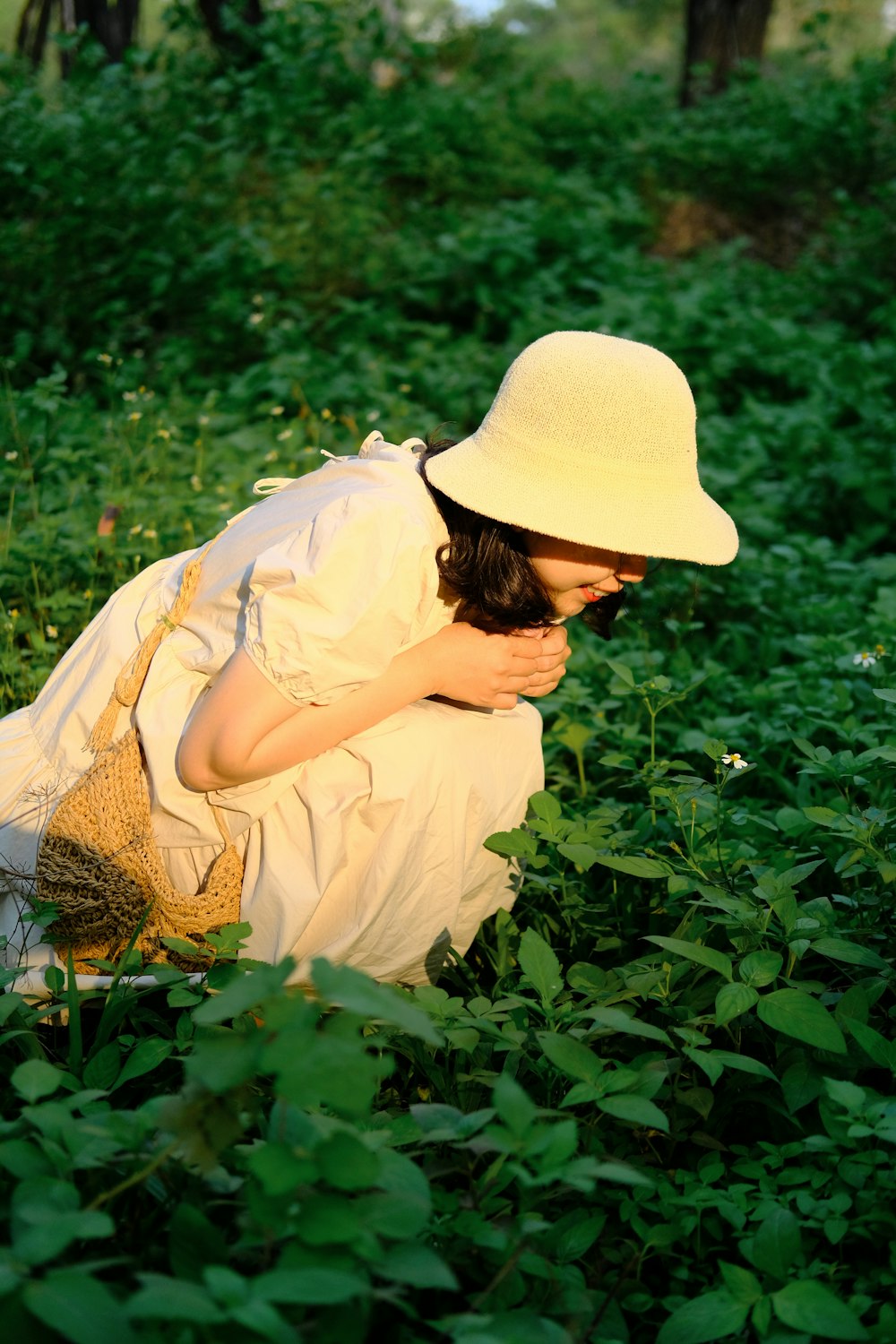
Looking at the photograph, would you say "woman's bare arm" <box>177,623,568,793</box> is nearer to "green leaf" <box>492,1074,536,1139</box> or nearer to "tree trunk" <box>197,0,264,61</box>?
"green leaf" <box>492,1074,536,1139</box>

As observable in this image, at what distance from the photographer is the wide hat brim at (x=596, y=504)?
5.99ft

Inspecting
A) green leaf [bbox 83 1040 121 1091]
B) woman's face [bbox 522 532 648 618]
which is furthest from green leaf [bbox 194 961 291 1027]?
woman's face [bbox 522 532 648 618]

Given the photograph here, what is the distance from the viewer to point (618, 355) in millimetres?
1838

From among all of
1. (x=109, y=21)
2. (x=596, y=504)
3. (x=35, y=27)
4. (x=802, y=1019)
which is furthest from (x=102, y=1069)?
(x=35, y=27)

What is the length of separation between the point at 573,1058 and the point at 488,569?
0.74m

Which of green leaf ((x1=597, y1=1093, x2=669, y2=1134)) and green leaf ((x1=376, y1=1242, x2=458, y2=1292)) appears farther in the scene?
green leaf ((x1=597, y1=1093, x2=669, y2=1134))

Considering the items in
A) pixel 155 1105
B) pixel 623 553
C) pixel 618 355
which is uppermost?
pixel 618 355

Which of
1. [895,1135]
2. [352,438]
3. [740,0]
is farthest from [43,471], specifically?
[740,0]

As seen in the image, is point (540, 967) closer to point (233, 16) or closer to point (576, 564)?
point (576, 564)

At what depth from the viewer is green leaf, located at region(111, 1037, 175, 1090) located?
167 centimetres

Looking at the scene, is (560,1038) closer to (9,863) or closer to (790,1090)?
(790,1090)

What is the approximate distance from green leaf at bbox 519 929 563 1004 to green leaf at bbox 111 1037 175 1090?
0.50 metres

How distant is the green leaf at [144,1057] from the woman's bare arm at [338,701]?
386 mm

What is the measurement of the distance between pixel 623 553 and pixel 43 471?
7.45ft
